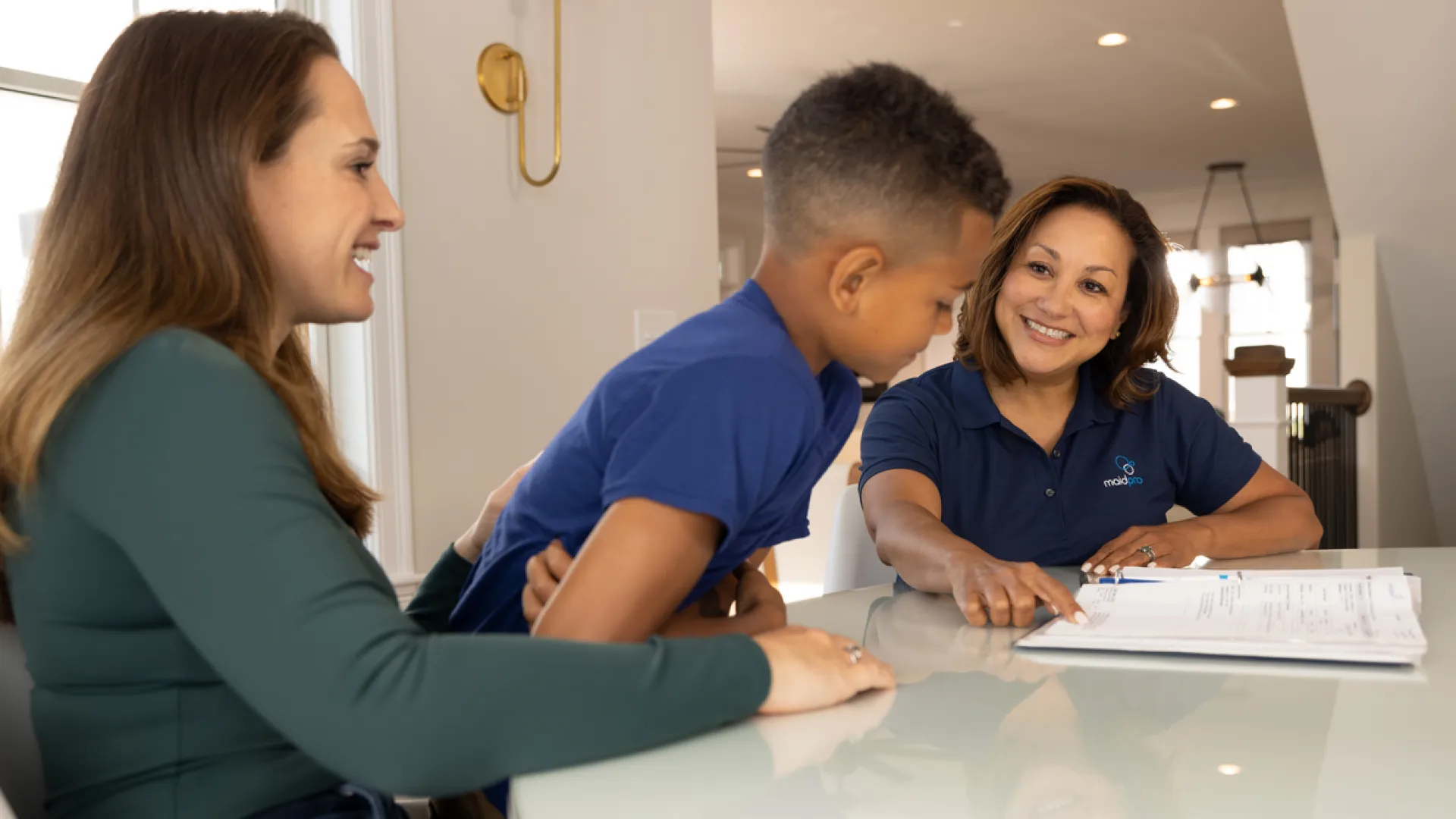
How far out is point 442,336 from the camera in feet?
6.97

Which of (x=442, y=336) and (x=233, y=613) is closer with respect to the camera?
(x=233, y=613)

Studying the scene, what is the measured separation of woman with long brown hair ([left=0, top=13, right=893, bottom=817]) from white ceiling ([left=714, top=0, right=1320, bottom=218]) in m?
4.57

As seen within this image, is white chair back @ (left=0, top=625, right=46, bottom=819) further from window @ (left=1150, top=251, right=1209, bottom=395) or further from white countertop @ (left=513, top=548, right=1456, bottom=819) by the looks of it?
window @ (left=1150, top=251, right=1209, bottom=395)

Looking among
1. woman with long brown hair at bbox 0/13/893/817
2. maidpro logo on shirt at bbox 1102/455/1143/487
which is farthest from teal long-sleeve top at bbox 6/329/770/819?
maidpro logo on shirt at bbox 1102/455/1143/487

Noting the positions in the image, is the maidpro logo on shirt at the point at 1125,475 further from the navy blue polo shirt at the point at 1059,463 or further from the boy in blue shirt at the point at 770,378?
the boy in blue shirt at the point at 770,378

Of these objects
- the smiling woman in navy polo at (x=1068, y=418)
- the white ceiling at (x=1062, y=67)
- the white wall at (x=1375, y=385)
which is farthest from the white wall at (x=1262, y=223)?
the smiling woman in navy polo at (x=1068, y=418)

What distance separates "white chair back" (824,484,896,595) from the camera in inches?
69.5

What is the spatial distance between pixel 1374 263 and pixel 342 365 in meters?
3.88

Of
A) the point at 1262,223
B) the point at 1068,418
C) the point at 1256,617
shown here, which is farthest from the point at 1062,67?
the point at 1256,617

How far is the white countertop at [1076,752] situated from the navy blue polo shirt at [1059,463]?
754mm

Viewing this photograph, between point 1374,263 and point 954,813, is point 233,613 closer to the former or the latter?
point 954,813

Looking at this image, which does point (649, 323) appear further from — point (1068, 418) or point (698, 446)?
point (698, 446)

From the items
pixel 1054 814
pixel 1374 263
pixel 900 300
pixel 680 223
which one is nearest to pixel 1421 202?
pixel 1374 263

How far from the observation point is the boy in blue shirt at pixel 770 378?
31.2 inches
